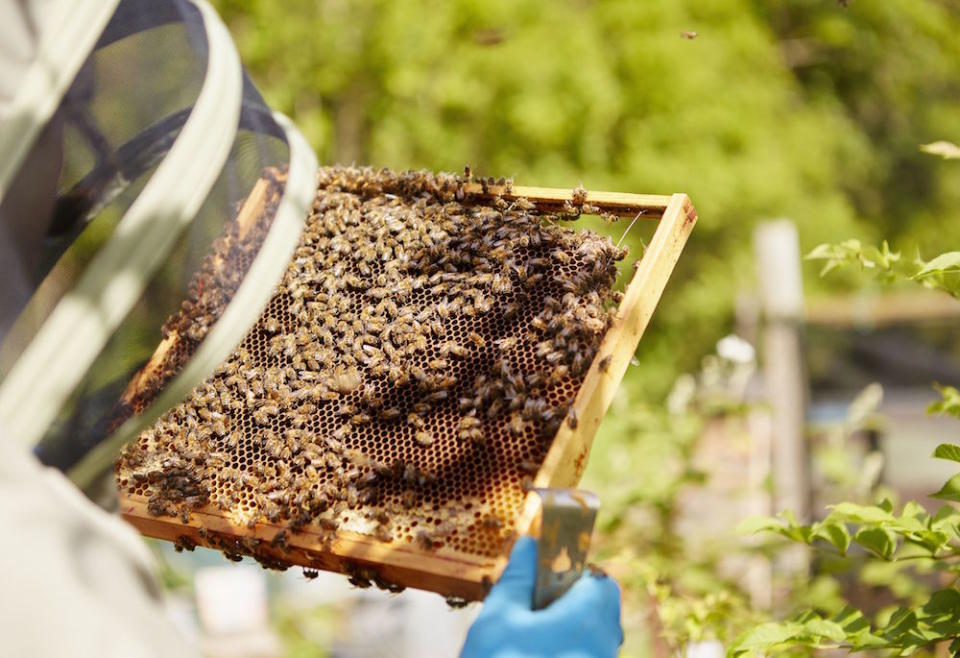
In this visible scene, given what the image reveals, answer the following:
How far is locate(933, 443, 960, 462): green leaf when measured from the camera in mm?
1957

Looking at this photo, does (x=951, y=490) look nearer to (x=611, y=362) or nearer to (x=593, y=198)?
(x=611, y=362)

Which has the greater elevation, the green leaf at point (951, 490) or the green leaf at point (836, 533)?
the green leaf at point (951, 490)

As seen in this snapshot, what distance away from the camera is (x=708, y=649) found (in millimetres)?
2734

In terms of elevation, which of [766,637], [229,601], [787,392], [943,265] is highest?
[943,265]

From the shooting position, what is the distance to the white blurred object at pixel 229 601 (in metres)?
8.45

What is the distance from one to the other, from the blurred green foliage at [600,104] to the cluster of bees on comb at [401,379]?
28.1ft

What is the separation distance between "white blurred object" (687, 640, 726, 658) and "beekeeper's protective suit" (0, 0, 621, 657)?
102 centimetres

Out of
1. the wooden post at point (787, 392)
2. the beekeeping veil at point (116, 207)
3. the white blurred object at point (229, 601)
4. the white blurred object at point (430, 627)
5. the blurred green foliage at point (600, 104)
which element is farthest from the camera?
the blurred green foliage at point (600, 104)

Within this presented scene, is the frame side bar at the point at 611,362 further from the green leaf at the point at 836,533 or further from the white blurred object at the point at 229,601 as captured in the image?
the white blurred object at the point at 229,601

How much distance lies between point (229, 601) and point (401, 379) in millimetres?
6898

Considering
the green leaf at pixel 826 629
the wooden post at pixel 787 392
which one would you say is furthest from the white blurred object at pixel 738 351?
A: the green leaf at pixel 826 629

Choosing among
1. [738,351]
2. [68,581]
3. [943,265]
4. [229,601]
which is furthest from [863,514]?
[229,601]

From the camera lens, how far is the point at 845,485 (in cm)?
468

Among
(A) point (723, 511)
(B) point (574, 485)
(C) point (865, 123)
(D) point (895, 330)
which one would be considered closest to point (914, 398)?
(D) point (895, 330)
